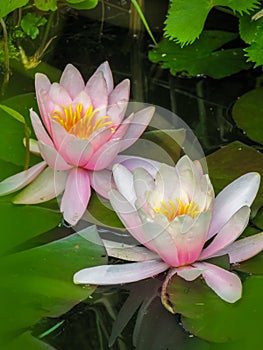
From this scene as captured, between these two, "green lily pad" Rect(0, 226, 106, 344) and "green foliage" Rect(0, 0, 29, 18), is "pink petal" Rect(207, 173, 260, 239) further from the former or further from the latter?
"green foliage" Rect(0, 0, 29, 18)

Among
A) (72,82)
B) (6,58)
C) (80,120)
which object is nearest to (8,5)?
(6,58)

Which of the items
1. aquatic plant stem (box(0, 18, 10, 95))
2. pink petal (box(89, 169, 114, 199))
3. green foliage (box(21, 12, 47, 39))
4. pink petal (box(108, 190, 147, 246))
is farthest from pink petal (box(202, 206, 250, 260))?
green foliage (box(21, 12, 47, 39))

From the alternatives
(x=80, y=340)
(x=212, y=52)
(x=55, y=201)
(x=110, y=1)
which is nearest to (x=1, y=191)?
(x=55, y=201)

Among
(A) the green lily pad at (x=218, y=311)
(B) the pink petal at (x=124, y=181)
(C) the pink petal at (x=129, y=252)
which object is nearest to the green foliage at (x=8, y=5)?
(B) the pink petal at (x=124, y=181)

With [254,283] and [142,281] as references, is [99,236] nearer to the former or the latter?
[142,281]

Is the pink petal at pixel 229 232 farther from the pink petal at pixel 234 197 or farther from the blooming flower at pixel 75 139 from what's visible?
the blooming flower at pixel 75 139

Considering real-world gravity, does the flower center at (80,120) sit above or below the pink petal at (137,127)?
above
